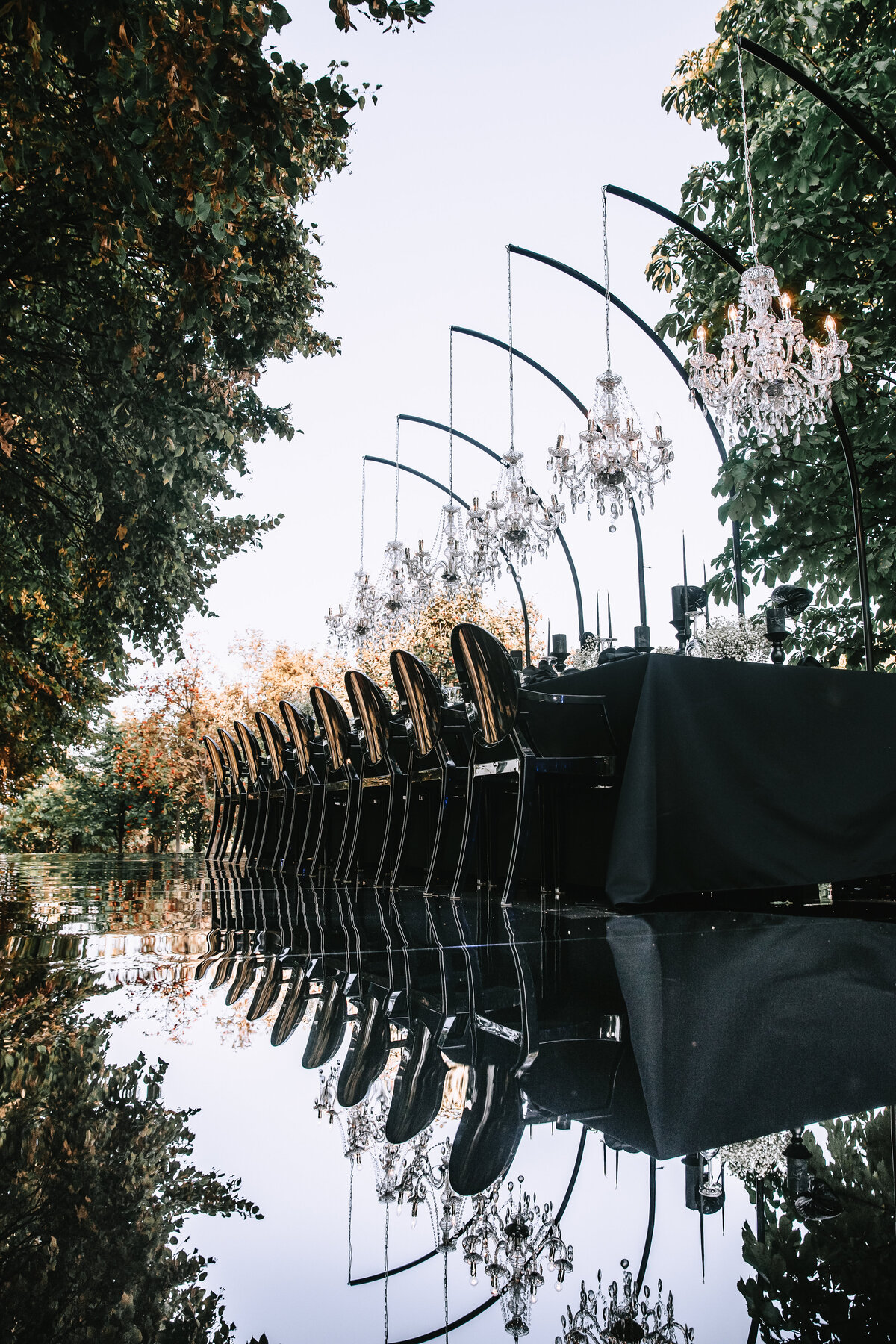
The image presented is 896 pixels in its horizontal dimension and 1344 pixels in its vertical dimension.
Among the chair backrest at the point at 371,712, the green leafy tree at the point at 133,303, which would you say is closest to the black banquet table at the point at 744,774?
the chair backrest at the point at 371,712

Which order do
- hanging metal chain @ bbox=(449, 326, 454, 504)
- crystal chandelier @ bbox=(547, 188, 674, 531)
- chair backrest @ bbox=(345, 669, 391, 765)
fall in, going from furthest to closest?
hanging metal chain @ bbox=(449, 326, 454, 504), crystal chandelier @ bbox=(547, 188, 674, 531), chair backrest @ bbox=(345, 669, 391, 765)

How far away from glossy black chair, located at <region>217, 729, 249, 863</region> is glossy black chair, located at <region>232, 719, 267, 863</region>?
0.03m

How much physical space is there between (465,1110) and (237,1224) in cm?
33

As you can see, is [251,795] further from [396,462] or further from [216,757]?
[396,462]

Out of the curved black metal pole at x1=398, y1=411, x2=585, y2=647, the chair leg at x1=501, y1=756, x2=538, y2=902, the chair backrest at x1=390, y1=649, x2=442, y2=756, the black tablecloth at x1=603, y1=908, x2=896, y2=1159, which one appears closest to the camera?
the black tablecloth at x1=603, y1=908, x2=896, y2=1159

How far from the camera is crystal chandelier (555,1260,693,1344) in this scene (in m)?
0.54

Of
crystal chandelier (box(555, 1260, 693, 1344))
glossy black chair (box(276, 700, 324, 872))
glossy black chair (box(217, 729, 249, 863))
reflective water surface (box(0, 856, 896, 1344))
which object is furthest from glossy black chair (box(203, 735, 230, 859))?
crystal chandelier (box(555, 1260, 693, 1344))

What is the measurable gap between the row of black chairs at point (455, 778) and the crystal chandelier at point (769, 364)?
2958mm

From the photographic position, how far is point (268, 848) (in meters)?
8.14

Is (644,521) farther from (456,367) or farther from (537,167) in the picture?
(537,167)

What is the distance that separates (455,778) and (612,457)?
353 centimetres

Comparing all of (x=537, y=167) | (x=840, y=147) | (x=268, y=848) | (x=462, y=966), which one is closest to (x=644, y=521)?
(x=840, y=147)

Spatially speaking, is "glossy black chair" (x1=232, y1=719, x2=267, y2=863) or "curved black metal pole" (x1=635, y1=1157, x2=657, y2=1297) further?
"glossy black chair" (x1=232, y1=719, x2=267, y2=863)

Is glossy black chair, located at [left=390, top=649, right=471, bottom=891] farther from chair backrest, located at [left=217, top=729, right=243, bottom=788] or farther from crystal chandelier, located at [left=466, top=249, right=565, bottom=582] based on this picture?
crystal chandelier, located at [left=466, top=249, right=565, bottom=582]
